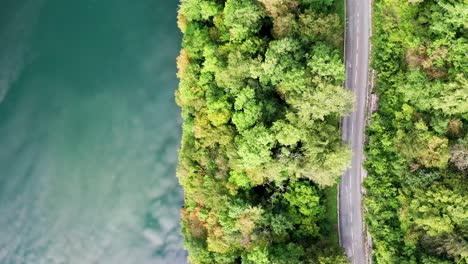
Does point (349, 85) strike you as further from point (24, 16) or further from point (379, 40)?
point (24, 16)

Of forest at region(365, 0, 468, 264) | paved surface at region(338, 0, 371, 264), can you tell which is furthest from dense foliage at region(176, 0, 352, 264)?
forest at region(365, 0, 468, 264)

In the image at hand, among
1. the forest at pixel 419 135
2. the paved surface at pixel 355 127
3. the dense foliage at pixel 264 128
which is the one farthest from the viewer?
the paved surface at pixel 355 127

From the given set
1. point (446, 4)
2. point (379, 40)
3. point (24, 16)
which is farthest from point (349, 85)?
point (24, 16)

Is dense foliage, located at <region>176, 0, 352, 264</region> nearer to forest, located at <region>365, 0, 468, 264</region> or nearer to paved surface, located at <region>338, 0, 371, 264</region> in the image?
paved surface, located at <region>338, 0, 371, 264</region>

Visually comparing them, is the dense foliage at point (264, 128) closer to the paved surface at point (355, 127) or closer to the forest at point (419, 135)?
the paved surface at point (355, 127)

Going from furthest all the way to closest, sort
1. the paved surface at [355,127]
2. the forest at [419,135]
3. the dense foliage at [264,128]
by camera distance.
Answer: the paved surface at [355,127] → the dense foliage at [264,128] → the forest at [419,135]

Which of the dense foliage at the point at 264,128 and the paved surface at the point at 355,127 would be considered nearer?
the dense foliage at the point at 264,128

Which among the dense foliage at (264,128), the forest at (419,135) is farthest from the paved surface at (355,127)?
the dense foliage at (264,128)
